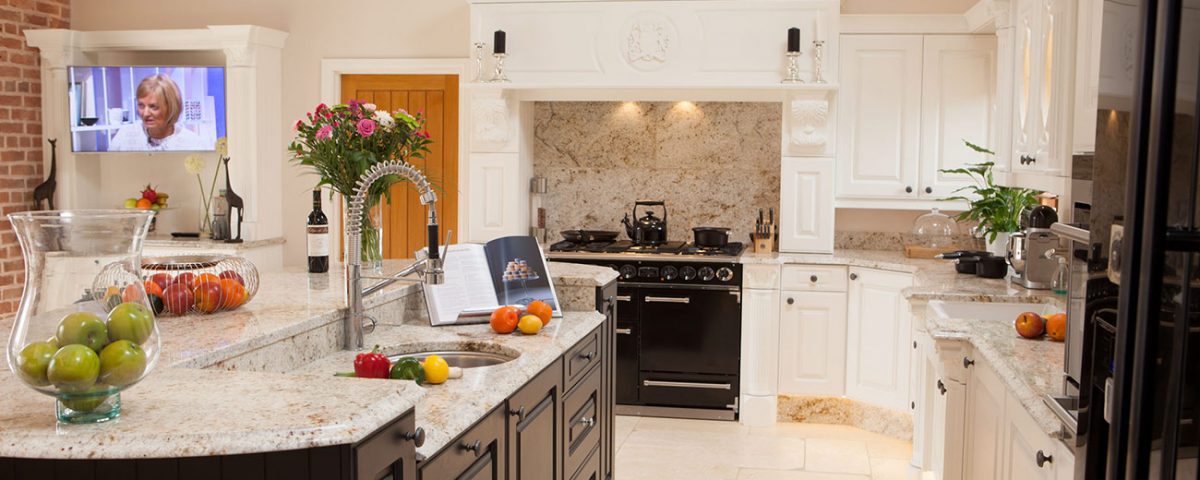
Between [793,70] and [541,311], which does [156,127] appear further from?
[541,311]

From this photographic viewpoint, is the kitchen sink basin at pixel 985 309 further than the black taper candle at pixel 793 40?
No

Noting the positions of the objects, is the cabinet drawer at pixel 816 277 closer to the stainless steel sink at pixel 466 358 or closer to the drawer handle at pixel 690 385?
the drawer handle at pixel 690 385

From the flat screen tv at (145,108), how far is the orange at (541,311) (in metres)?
3.77

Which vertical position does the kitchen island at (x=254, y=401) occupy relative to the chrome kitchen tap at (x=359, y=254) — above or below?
below

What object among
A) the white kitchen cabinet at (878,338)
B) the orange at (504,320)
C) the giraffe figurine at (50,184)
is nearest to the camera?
the orange at (504,320)

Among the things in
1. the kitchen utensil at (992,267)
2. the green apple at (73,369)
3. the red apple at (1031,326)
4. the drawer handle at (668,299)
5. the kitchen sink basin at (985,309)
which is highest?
the green apple at (73,369)

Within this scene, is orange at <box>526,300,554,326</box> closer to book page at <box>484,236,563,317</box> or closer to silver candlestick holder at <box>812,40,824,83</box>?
book page at <box>484,236,563,317</box>

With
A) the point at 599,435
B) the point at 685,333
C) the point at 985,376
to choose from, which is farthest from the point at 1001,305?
the point at 685,333

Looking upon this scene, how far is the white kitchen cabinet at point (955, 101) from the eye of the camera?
5801 mm

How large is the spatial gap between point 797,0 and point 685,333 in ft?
6.26

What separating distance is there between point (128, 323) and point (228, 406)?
Answer: 0.21 m

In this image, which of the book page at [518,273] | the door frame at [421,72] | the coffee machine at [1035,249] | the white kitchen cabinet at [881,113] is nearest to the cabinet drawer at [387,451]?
the book page at [518,273]

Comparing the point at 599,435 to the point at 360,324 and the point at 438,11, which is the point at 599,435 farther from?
the point at 438,11

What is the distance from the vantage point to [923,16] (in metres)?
5.81
